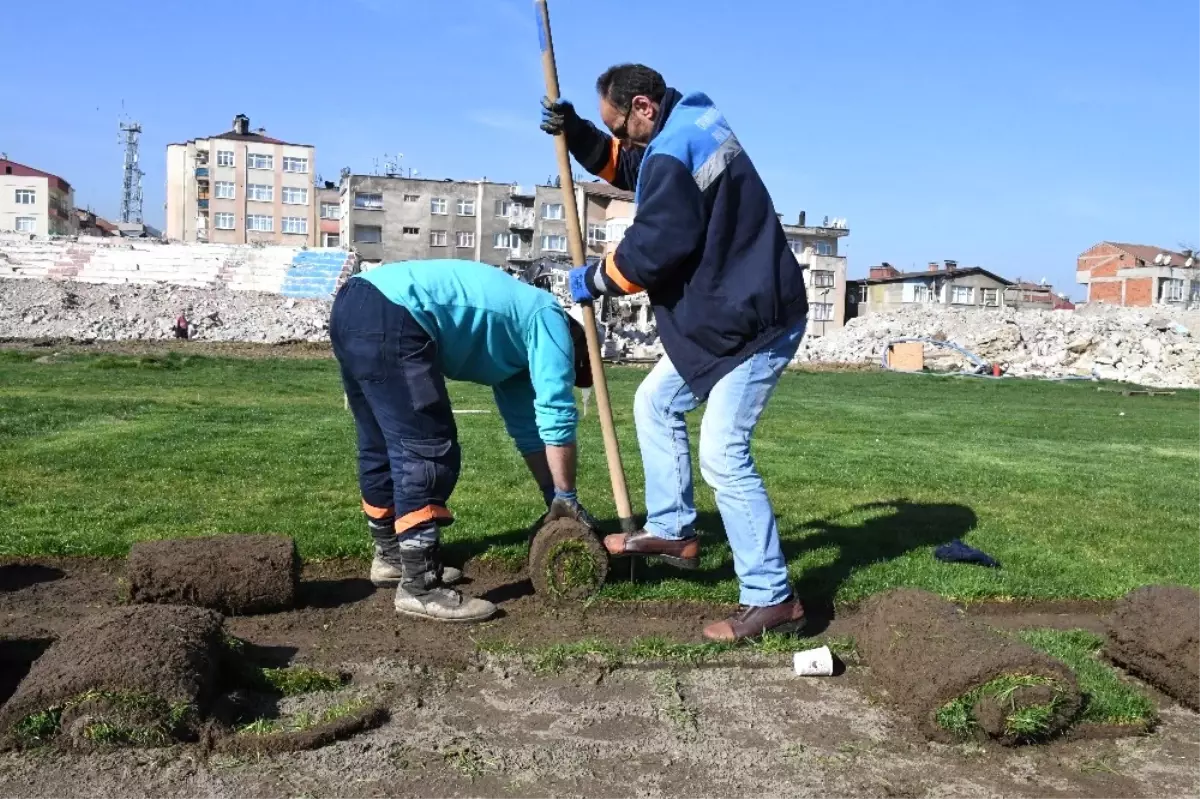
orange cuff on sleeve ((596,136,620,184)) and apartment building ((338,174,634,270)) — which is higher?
apartment building ((338,174,634,270))

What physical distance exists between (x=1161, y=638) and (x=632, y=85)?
310 cm

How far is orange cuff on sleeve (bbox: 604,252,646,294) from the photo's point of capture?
4.52m

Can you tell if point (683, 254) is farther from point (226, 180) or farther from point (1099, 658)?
point (226, 180)

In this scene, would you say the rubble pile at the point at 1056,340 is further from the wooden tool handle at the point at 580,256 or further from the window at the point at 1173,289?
the wooden tool handle at the point at 580,256

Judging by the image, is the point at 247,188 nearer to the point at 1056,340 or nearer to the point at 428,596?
the point at 1056,340

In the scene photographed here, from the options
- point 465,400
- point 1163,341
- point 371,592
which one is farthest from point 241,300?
point 371,592

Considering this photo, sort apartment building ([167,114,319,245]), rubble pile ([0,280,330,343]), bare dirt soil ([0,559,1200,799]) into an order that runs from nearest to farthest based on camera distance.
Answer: bare dirt soil ([0,559,1200,799])
rubble pile ([0,280,330,343])
apartment building ([167,114,319,245])

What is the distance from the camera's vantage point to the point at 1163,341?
135 ft

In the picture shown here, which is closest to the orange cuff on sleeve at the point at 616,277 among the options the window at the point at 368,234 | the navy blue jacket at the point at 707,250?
the navy blue jacket at the point at 707,250

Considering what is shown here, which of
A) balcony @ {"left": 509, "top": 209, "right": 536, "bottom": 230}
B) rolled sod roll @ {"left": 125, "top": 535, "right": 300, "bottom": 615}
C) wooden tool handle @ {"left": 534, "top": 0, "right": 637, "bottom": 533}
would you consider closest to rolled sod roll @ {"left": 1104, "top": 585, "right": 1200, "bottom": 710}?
wooden tool handle @ {"left": 534, "top": 0, "right": 637, "bottom": 533}

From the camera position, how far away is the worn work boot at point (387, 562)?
213 inches

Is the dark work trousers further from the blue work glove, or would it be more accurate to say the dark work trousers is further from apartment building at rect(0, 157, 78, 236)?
apartment building at rect(0, 157, 78, 236)

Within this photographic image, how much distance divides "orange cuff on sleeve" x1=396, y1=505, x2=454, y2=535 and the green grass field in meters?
0.97

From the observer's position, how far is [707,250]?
4.41m
